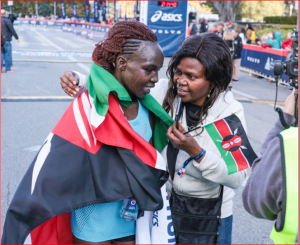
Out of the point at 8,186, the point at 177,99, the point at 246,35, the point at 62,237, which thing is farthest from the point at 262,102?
the point at 246,35

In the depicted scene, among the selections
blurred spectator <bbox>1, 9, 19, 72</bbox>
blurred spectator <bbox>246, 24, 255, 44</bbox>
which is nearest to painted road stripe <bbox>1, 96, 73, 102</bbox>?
blurred spectator <bbox>1, 9, 19, 72</bbox>

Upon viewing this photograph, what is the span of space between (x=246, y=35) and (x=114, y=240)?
1711cm

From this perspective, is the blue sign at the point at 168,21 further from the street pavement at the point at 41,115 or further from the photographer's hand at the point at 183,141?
the photographer's hand at the point at 183,141

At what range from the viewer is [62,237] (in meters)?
1.76

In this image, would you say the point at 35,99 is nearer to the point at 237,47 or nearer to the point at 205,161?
the point at 205,161

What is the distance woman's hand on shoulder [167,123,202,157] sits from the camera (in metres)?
1.71

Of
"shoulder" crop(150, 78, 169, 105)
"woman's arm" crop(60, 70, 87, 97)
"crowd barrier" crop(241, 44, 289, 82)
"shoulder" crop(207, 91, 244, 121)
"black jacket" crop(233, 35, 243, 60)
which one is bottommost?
"crowd barrier" crop(241, 44, 289, 82)

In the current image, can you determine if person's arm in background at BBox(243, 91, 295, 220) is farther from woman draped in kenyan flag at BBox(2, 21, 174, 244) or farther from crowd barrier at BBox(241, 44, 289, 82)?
crowd barrier at BBox(241, 44, 289, 82)

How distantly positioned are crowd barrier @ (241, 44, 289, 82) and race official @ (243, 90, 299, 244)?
1118 cm

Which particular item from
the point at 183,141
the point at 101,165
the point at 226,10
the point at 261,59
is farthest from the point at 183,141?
the point at 226,10

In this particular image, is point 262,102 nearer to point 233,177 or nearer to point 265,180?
point 233,177

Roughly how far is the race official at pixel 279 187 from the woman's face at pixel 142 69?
68 cm

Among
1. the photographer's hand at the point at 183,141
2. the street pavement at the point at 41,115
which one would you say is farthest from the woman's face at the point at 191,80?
the street pavement at the point at 41,115

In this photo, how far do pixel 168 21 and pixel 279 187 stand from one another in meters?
17.4
